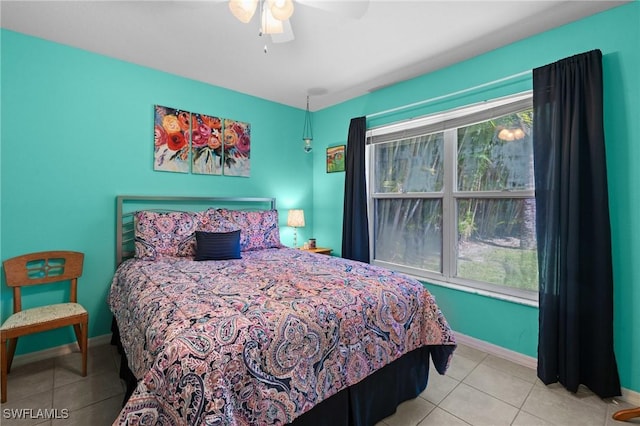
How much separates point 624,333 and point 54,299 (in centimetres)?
416

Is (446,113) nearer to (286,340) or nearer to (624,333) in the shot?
(624,333)

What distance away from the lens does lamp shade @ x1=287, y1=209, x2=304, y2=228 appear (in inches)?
145

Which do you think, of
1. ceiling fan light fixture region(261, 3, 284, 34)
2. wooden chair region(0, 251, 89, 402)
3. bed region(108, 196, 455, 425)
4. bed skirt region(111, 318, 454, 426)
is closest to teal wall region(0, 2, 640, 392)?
wooden chair region(0, 251, 89, 402)

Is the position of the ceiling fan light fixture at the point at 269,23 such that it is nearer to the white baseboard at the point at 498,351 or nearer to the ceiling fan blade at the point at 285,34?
the ceiling fan blade at the point at 285,34

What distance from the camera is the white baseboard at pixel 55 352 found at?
7.41 feet

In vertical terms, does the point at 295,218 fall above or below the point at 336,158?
below

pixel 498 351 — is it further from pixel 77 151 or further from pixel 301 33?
pixel 77 151

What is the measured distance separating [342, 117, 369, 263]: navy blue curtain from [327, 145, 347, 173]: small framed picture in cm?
25

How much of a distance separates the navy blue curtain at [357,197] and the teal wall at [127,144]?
38 cm

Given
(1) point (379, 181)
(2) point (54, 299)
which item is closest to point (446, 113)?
(1) point (379, 181)

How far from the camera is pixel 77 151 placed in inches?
97.7

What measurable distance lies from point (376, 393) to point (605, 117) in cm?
229

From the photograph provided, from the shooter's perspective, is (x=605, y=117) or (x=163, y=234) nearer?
(x=605, y=117)

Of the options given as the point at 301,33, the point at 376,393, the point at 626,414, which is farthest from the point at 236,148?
the point at 626,414
